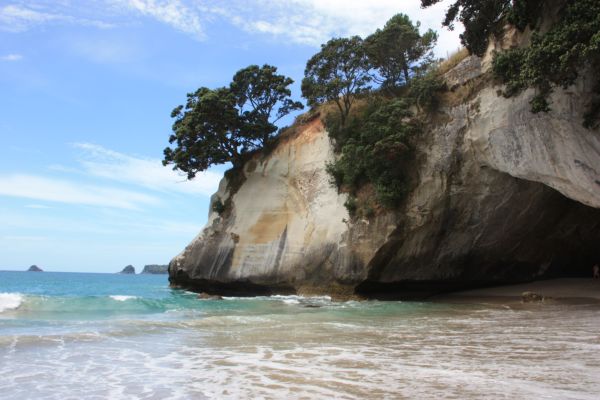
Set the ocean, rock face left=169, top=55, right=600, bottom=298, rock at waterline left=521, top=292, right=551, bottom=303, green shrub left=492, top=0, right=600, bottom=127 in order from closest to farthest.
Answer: the ocean → green shrub left=492, top=0, right=600, bottom=127 → rock face left=169, top=55, right=600, bottom=298 → rock at waterline left=521, top=292, right=551, bottom=303

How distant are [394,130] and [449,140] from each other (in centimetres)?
231

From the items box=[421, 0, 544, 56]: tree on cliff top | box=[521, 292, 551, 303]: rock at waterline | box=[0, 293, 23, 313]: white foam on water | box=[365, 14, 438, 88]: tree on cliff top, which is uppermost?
box=[365, 14, 438, 88]: tree on cliff top

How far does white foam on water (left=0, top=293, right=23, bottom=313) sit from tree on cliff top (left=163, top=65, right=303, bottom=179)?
1134 centimetres

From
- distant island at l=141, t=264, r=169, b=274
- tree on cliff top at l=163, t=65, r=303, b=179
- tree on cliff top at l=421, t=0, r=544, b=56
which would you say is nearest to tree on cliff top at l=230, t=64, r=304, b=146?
tree on cliff top at l=163, t=65, r=303, b=179

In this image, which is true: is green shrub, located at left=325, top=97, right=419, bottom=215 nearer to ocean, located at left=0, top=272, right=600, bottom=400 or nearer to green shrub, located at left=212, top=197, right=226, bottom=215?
ocean, located at left=0, top=272, right=600, bottom=400

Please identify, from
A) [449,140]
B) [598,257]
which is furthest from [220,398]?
[598,257]

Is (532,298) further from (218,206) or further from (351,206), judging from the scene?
(218,206)

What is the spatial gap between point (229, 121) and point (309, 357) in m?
21.5

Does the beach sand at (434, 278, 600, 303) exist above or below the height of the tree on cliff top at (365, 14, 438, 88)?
below

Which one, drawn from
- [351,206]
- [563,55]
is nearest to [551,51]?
[563,55]

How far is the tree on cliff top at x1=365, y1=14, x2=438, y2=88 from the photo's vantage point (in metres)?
24.1

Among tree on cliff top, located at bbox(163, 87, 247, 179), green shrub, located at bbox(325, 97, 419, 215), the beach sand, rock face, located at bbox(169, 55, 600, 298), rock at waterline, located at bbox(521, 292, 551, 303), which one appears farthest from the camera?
tree on cliff top, located at bbox(163, 87, 247, 179)

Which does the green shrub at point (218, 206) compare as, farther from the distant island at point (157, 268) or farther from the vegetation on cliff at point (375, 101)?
the distant island at point (157, 268)

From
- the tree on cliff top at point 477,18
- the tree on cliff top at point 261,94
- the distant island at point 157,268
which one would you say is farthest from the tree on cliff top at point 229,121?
the distant island at point 157,268
